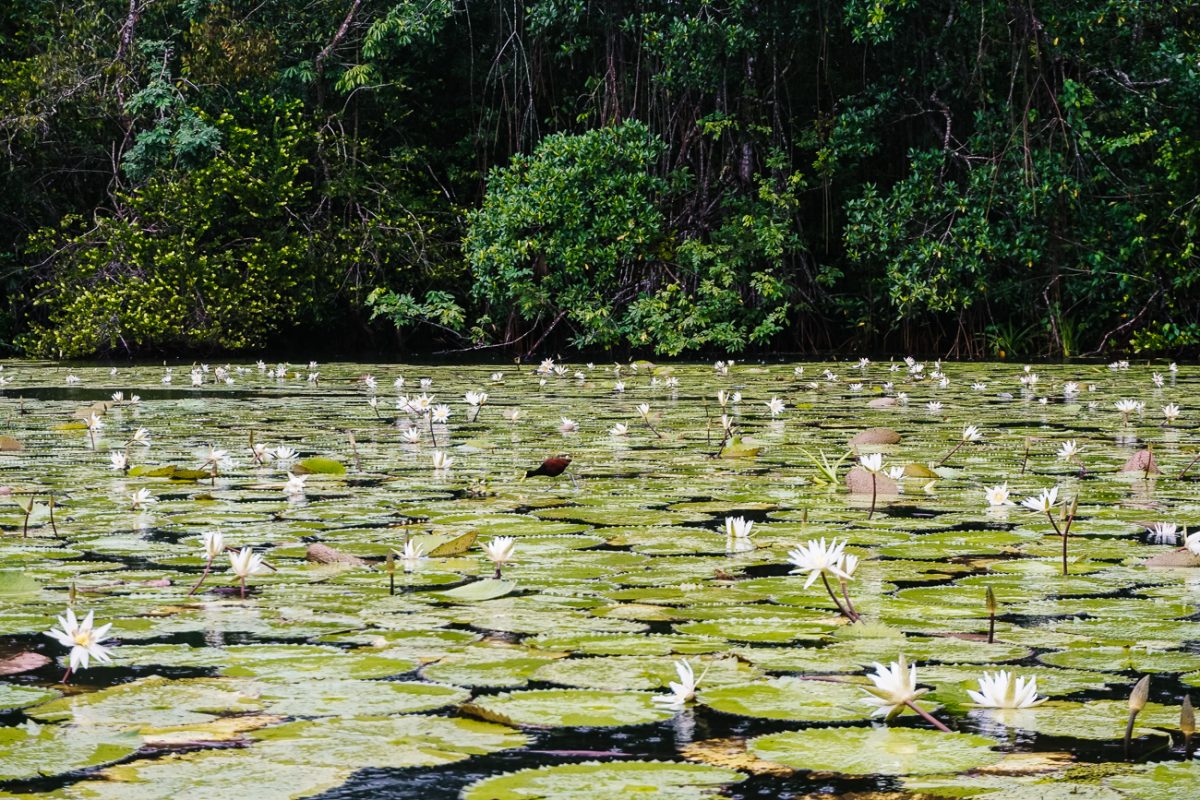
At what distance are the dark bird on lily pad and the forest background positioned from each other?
7.61m

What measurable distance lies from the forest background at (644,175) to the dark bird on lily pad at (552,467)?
7615mm

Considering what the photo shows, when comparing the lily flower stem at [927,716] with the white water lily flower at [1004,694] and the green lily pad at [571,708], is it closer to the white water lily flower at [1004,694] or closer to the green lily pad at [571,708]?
the white water lily flower at [1004,694]

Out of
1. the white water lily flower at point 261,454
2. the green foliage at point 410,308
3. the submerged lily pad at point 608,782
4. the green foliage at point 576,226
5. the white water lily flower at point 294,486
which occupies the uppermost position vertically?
the green foliage at point 576,226

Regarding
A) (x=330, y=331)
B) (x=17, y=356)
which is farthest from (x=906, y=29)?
(x=17, y=356)

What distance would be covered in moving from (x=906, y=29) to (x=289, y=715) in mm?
11017

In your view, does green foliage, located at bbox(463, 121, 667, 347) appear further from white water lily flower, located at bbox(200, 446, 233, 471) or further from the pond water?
white water lily flower, located at bbox(200, 446, 233, 471)

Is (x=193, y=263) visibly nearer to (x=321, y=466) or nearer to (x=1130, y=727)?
(x=321, y=466)

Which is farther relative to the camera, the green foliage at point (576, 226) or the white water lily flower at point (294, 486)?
the green foliage at point (576, 226)

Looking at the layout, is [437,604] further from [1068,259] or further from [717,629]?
[1068,259]

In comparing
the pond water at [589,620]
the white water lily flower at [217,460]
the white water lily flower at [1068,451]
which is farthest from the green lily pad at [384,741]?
the white water lily flower at [1068,451]

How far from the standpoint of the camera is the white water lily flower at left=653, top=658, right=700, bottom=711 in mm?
1489

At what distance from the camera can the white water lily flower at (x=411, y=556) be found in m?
2.34

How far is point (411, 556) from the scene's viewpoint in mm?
2357

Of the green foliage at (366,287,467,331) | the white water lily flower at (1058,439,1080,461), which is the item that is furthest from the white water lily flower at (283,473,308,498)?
the green foliage at (366,287,467,331)
